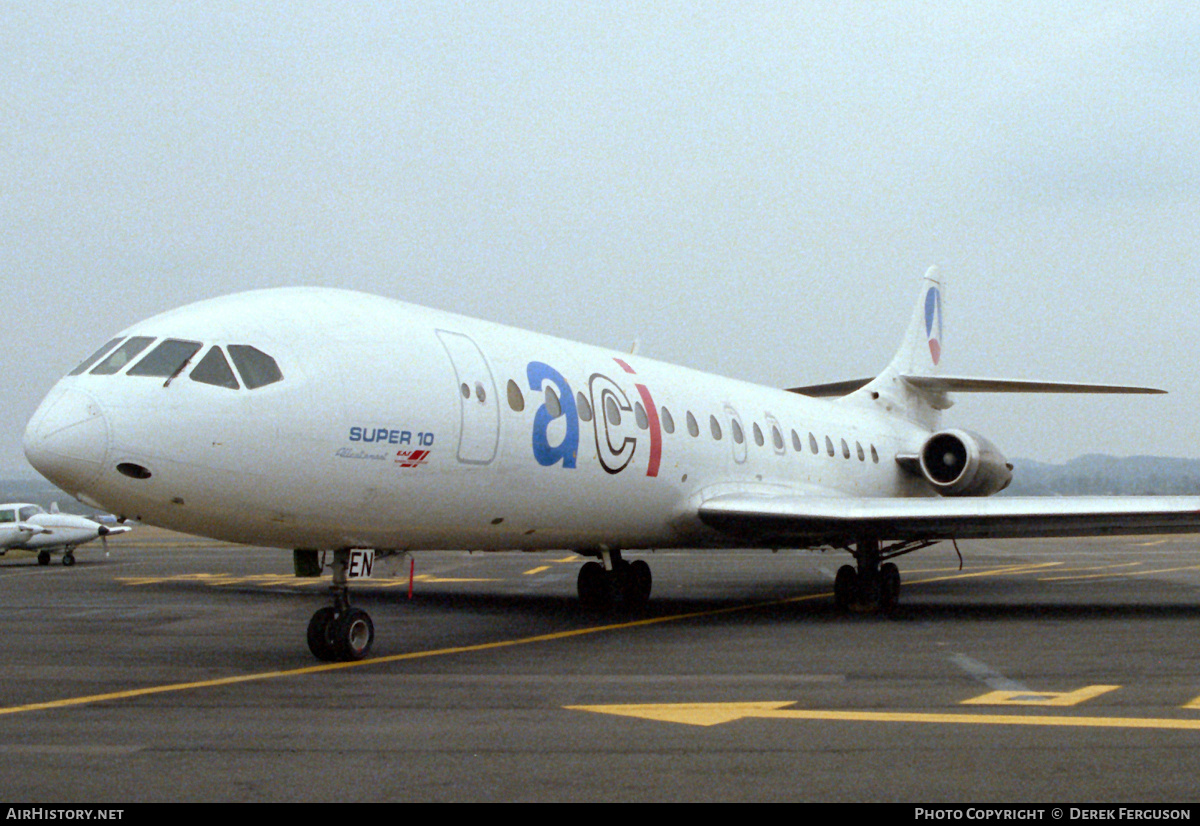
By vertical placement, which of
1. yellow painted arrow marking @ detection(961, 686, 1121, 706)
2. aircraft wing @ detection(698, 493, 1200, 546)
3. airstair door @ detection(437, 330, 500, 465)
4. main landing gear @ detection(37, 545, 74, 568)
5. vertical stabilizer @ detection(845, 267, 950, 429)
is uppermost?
vertical stabilizer @ detection(845, 267, 950, 429)

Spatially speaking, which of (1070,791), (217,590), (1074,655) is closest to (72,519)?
(217,590)

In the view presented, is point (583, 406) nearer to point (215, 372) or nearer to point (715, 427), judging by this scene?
point (715, 427)

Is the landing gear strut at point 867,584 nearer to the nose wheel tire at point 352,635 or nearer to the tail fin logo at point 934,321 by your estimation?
the nose wheel tire at point 352,635

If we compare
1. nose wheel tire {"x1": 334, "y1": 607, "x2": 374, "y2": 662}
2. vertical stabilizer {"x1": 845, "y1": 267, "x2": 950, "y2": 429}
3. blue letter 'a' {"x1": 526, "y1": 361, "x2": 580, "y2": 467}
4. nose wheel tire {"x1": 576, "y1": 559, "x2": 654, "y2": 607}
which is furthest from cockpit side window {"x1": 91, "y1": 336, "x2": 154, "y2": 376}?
vertical stabilizer {"x1": 845, "y1": 267, "x2": 950, "y2": 429}

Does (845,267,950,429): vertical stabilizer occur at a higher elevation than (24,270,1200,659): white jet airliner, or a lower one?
higher

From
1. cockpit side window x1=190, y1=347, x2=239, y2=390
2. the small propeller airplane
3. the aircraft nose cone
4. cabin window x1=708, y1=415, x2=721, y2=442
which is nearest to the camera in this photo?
the aircraft nose cone

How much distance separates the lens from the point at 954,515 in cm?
1397

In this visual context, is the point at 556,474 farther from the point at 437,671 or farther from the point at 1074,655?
the point at 1074,655

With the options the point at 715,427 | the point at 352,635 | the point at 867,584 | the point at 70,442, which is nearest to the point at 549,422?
the point at 352,635

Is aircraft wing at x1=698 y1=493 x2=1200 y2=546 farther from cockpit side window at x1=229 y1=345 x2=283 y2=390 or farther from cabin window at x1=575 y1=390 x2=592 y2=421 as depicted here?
cockpit side window at x1=229 y1=345 x2=283 y2=390

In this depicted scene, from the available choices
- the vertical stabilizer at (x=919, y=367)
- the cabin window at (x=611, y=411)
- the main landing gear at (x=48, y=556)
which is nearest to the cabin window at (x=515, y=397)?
the cabin window at (x=611, y=411)

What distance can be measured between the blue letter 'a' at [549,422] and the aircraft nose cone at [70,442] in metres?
4.44

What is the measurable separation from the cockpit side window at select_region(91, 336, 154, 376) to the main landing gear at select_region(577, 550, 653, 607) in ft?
25.6

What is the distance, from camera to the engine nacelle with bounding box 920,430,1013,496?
63.5 ft
